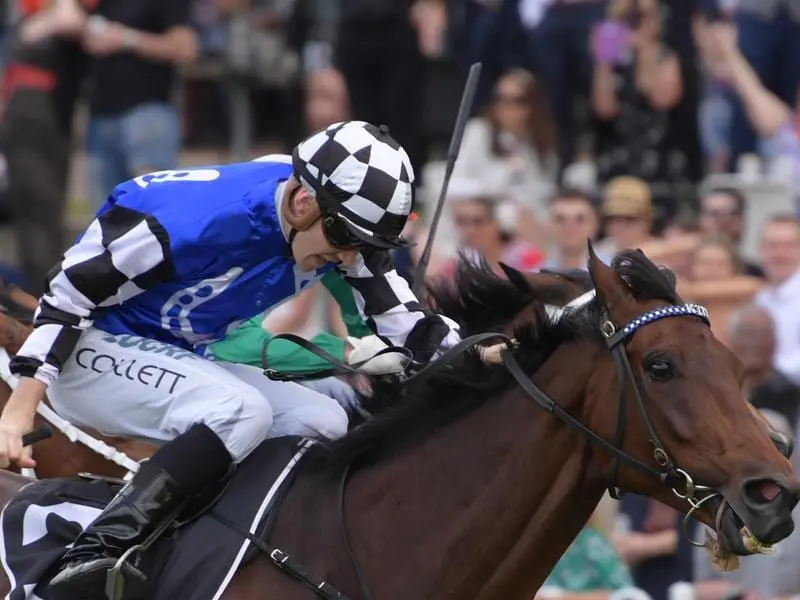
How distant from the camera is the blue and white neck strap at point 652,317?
408cm

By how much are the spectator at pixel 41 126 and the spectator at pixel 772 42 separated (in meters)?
3.76

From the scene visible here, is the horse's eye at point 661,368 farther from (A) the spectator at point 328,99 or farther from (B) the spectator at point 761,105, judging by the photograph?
(A) the spectator at point 328,99

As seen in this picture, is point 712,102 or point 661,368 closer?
point 661,368

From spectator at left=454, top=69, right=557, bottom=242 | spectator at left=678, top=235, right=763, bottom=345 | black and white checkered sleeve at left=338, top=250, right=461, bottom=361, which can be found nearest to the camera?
black and white checkered sleeve at left=338, top=250, right=461, bottom=361

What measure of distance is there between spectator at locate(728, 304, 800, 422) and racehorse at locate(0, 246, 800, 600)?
271 cm

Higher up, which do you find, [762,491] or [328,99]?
[762,491]

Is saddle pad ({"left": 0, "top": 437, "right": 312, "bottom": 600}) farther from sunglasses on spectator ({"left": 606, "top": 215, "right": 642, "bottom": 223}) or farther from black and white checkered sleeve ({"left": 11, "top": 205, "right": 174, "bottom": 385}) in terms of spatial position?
sunglasses on spectator ({"left": 606, "top": 215, "right": 642, "bottom": 223})

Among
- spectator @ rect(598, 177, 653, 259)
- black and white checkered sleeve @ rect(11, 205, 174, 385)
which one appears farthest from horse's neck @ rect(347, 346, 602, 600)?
spectator @ rect(598, 177, 653, 259)

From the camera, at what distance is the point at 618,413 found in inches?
160

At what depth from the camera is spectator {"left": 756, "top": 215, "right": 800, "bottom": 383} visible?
780cm

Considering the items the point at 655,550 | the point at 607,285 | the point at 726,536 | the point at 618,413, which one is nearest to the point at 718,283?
the point at 655,550

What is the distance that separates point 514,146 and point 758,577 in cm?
448

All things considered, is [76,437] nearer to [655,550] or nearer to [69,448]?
[69,448]

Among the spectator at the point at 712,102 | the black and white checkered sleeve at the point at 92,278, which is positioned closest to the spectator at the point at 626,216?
the spectator at the point at 712,102
